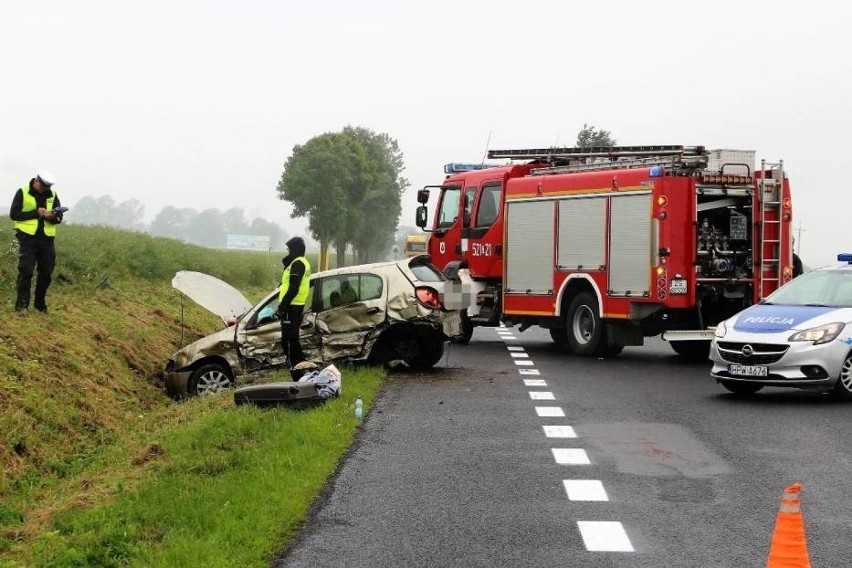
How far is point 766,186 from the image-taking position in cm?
1894

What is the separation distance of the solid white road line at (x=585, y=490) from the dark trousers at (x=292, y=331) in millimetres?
6696

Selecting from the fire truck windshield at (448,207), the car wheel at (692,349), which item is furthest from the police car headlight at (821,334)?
the fire truck windshield at (448,207)

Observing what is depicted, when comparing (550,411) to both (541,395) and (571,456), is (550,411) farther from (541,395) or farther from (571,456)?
(571,456)

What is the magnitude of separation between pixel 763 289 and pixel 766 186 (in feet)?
5.00

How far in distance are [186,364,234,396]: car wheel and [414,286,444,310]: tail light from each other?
2.65 meters

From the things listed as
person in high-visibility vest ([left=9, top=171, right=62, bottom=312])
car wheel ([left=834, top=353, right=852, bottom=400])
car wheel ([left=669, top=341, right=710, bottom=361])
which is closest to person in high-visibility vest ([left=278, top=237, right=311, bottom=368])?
person in high-visibility vest ([left=9, top=171, right=62, bottom=312])

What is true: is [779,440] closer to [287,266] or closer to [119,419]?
[287,266]

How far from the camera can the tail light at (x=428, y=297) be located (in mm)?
16594

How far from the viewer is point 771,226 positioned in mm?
19031

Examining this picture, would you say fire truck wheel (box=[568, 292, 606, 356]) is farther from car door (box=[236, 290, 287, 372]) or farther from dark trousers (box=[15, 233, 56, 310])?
dark trousers (box=[15, 233, 56, 310])

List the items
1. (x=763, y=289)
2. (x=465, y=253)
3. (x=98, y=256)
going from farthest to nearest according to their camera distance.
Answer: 1. (x=98, y=256)
2. (x=465, y=253)
3. (x=763, y=289)

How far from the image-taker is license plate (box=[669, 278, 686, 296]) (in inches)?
723

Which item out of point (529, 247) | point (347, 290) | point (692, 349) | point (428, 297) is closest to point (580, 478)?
point (428, 297)

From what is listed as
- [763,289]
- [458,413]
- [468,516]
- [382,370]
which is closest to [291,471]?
[468,516]
